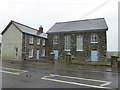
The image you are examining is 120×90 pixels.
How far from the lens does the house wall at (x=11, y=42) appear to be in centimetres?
2414

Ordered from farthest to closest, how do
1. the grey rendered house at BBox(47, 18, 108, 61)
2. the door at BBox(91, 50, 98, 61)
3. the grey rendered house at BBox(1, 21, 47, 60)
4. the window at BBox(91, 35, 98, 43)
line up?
the window at BBox(91, 35, 98, 43) < the door at BBox(91, 50, 98, 61) < the grey rendered house at BBox(47, 18, 108, 61) < the grey rendered house at BBox(1, 21, 47, 60)

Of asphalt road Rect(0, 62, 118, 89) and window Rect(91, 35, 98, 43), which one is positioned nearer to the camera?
asphalt road Rect(0, 62, 118, 89)

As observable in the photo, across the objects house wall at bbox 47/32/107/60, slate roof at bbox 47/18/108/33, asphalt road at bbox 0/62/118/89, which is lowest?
asphalt road at bbox 0/62/118/89

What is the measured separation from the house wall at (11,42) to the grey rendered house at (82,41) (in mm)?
7936

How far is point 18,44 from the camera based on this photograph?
79.5 feet

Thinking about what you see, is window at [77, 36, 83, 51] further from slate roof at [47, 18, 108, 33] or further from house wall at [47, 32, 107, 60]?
slate roof at [47, 18, 108, 33]

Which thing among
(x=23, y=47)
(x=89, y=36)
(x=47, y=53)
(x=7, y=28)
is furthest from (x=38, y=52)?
(x=89, y=36)

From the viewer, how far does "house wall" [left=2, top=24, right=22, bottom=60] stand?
79.2 ft

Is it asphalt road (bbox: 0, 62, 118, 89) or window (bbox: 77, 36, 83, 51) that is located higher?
window (bbox: 77, 36, 83, 51)

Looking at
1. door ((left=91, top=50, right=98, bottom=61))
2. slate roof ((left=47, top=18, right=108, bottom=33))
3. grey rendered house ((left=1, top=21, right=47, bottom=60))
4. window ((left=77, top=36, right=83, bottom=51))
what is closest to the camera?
grey rendered house ((left=1, top=21, right=47, bottom=60))

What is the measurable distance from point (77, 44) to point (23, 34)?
1161cm

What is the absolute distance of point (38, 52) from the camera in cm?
2809

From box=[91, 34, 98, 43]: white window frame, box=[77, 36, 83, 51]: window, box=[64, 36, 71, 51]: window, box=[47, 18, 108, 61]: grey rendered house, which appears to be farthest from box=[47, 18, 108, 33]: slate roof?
box=[64, 36, 71, 51]: window

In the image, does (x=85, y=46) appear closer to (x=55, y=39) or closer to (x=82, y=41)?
(x=82, y=41)
